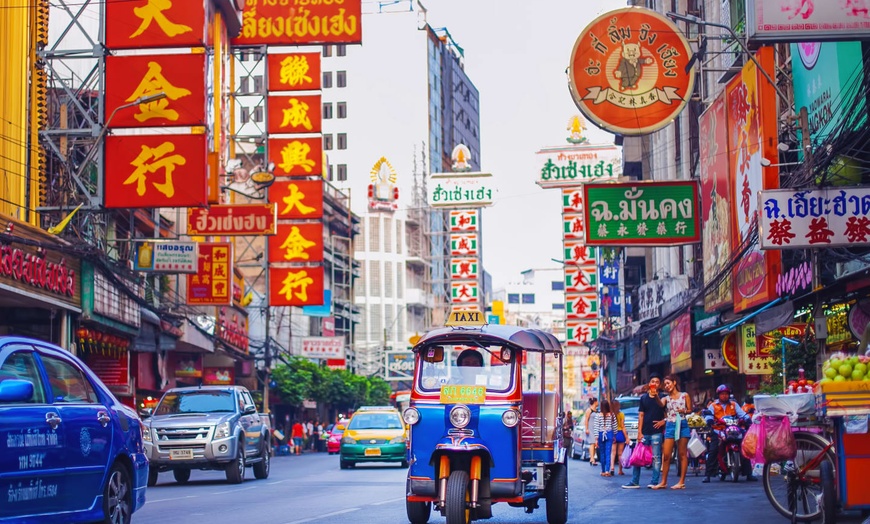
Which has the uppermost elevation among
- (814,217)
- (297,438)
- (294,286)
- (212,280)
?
(294,286)

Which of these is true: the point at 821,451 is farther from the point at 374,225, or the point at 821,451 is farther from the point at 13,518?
the point at 374,225

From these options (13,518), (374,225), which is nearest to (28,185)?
(13,518)

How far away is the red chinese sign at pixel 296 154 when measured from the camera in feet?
154

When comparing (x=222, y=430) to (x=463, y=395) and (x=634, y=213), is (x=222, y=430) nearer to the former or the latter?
(x=634, y=213)

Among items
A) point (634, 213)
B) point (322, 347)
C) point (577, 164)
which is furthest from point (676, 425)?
point (322, 347)

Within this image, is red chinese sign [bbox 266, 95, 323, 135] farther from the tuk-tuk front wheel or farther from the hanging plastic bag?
Result: the hanging plastic bag

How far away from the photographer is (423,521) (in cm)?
1434

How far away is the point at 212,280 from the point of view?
3988 cm

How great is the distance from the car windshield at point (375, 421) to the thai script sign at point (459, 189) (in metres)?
50.6

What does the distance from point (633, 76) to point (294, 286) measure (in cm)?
2587

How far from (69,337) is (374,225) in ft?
291

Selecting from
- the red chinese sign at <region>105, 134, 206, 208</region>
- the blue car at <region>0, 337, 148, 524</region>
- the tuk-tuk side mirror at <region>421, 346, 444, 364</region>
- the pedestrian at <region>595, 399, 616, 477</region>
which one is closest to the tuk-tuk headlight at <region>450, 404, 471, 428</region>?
the tuk-tuk side mirror at <region>421, 346, 444, 364</region>

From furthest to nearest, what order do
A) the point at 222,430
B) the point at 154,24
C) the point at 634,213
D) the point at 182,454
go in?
the point at 154,24
the point at 634,213
the point at 222,430
the point at 182,454

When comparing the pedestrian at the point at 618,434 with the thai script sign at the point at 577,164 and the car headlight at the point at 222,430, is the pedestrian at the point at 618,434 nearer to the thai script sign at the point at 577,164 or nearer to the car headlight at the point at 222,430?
the car headlight at the point at 222,430
